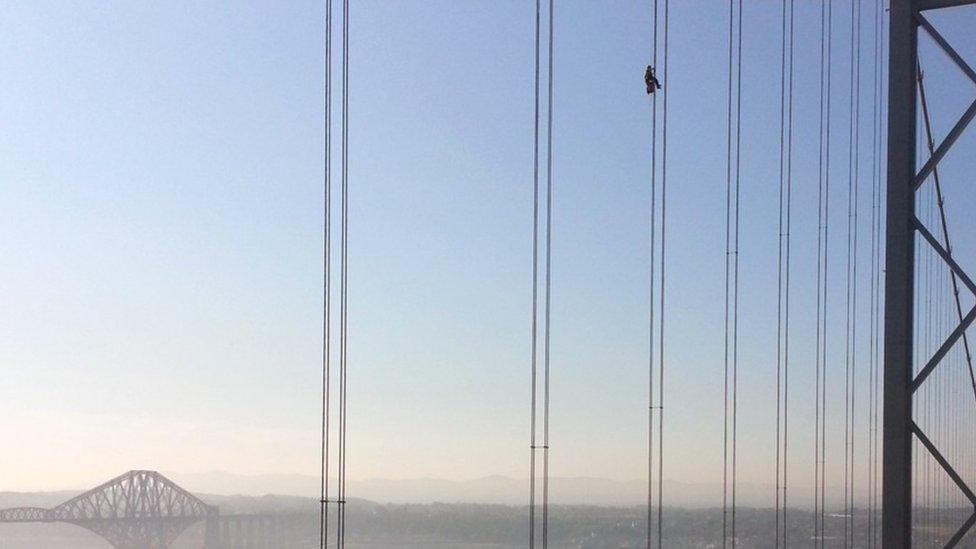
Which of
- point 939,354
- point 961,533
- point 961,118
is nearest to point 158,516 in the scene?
point 961,533

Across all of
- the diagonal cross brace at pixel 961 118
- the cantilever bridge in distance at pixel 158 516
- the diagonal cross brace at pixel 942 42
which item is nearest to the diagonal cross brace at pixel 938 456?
the diagonal cross brace at pixel 961 118

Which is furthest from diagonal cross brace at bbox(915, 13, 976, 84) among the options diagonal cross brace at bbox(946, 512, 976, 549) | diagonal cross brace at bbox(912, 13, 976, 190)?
diagonal cross brace at bbox(946, 512, 976, 549)

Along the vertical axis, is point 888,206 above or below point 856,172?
below

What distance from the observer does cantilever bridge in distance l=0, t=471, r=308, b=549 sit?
3062 centimetres

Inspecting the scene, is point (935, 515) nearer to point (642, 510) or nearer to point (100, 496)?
point (642, 510)

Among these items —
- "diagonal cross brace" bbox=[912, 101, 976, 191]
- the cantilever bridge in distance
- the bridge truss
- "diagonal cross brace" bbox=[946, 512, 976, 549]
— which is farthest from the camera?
the cantilever bridge in distance

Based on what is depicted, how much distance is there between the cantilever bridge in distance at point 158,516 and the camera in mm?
30625

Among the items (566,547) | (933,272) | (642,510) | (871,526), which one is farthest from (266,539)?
(933,272)

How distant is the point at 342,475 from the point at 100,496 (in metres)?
28.6

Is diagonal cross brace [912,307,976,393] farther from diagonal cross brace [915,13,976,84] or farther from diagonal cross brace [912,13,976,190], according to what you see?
diagonal cross brace [915,13,976,84]

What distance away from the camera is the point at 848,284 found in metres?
12.4

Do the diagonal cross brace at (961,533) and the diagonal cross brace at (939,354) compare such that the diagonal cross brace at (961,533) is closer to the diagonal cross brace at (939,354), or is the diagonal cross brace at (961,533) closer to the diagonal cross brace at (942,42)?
the diagonal cross brace at (939,354)

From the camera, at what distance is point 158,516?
33188 millimetres

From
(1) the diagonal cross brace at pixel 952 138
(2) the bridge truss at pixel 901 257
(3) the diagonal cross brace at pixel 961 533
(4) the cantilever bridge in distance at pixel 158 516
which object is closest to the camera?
(2) the bridge truss at pixel 901 257
